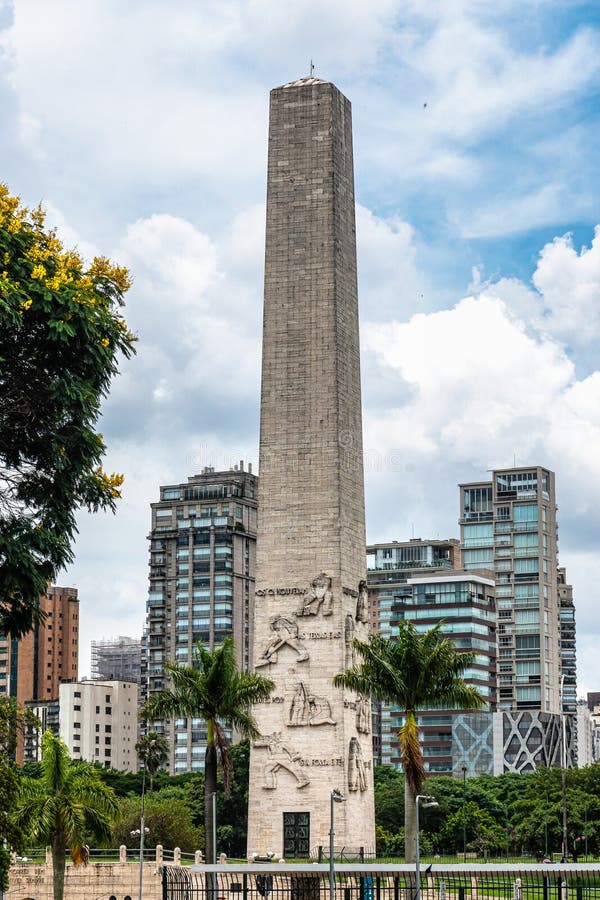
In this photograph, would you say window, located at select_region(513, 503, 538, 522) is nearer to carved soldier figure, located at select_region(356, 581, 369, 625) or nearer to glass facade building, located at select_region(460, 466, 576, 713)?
glass facade building, located at select_region(460, 466, 576, 713)

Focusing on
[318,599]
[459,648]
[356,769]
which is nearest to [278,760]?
[356,769]

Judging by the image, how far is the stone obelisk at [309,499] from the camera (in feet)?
221

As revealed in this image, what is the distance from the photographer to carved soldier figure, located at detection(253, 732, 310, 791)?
67250mm

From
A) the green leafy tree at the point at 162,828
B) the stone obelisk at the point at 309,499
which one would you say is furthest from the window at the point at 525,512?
the stone obelisk at the point at 309,499

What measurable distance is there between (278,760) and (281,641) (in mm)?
4965

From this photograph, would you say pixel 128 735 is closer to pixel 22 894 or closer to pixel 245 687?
pixel 22 894

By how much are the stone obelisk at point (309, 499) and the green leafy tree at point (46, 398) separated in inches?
1281

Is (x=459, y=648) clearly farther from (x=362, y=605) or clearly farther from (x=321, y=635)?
(x=321, y=635)

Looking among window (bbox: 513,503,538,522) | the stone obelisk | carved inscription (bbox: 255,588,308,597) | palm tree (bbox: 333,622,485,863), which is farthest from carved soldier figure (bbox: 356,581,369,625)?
window (bbox: 513,503,538,522)

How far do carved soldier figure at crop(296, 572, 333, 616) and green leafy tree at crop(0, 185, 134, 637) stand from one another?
32.3 meters

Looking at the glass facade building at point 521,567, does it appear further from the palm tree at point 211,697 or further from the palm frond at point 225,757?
the palm frond at point 225,757

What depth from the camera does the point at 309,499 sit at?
A: 227ft

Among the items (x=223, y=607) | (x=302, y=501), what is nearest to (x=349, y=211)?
(x=302, y=501)

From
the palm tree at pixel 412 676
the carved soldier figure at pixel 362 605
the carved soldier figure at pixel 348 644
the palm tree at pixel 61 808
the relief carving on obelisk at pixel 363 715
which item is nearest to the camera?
the palm tree at pixel 412 676
